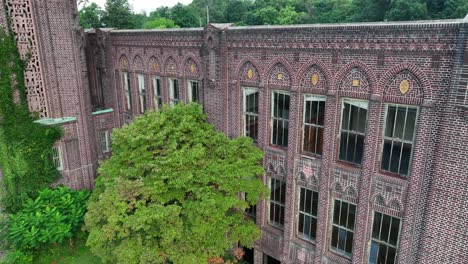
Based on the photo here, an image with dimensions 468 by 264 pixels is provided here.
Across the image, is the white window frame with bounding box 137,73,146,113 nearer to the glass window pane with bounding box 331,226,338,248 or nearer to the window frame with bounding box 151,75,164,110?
the window frame with bounding box 151,75,164,110

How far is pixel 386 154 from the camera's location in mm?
10078

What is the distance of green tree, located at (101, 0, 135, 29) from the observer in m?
53.5

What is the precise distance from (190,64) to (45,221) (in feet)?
33.8

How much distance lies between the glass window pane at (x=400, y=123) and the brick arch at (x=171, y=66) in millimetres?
10099

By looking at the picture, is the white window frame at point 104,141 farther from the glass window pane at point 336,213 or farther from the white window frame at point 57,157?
the glass window pane at point 336,213

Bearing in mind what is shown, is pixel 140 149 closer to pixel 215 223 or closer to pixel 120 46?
pixel 215 223

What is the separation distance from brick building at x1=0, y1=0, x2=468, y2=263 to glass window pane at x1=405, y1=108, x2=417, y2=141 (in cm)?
5

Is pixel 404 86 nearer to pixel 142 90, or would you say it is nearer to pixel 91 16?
pixel 142 90

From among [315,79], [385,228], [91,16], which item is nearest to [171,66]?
[315,79]

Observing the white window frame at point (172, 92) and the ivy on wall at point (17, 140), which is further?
the white window frame at point (172, 92)

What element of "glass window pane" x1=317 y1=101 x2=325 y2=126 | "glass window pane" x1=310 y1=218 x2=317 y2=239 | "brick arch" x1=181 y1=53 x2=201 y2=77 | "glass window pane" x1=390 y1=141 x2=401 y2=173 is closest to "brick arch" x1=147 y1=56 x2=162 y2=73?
"brick arch" x1=181 y1=53 x2=201 y2=77

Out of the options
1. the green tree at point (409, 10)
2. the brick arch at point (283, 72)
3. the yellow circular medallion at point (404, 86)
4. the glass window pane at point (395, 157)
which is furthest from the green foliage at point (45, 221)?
the green tree at point (409, 10)

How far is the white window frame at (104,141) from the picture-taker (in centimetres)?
2141

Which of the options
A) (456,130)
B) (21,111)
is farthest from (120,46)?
(456,130)
